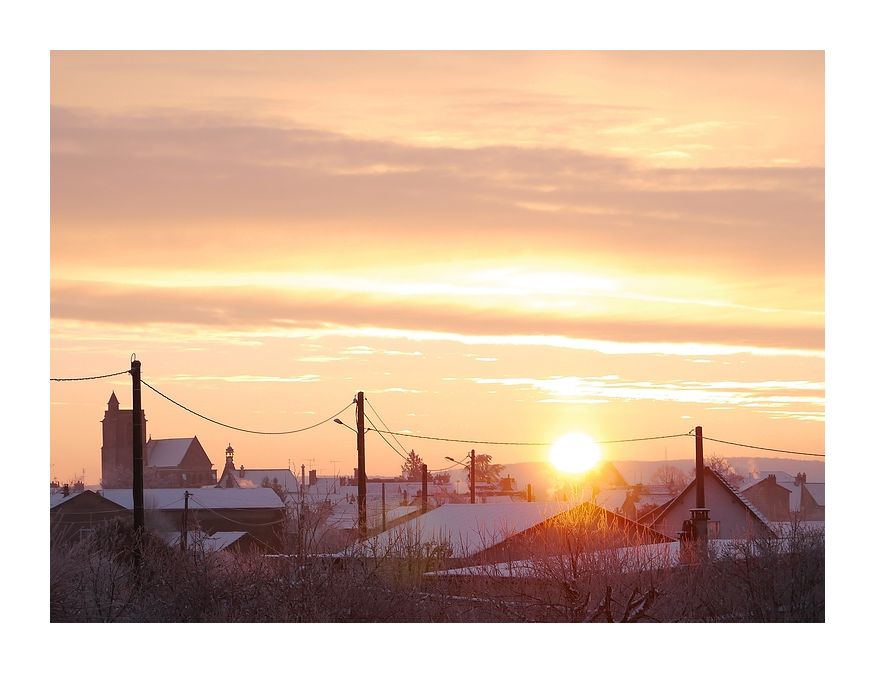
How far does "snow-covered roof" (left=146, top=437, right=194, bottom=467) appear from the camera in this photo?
5458 inches

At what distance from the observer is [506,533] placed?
91.3 feet

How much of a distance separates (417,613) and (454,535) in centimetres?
1564

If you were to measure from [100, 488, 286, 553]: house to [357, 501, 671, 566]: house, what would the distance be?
25.6 meters

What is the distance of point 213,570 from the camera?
18141mm

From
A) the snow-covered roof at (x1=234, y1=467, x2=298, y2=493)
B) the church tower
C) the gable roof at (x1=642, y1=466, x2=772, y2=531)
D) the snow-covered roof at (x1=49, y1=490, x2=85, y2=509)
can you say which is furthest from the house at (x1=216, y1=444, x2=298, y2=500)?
the gable roof at (x1=642, y1=466, x2=772, y2=531)

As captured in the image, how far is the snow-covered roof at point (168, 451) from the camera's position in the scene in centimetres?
13862

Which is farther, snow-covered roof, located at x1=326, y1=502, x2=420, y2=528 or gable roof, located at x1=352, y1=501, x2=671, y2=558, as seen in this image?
gable roof, located at x1=352, y1=501, x2=671, y2=558

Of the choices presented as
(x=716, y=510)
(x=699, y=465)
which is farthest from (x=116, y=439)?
(x=699, y=465)

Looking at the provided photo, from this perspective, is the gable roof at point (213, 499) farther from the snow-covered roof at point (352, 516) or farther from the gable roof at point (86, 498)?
the snow-covered roof at point (352, 516)

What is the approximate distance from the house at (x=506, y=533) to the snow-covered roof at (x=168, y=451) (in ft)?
354

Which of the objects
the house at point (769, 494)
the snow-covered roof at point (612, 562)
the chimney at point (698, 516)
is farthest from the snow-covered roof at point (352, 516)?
the house at point (769, 494)

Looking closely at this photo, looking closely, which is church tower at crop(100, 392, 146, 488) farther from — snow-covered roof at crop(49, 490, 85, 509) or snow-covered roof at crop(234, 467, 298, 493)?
snow-covered roof at crop(49, 490, 85, 509)
